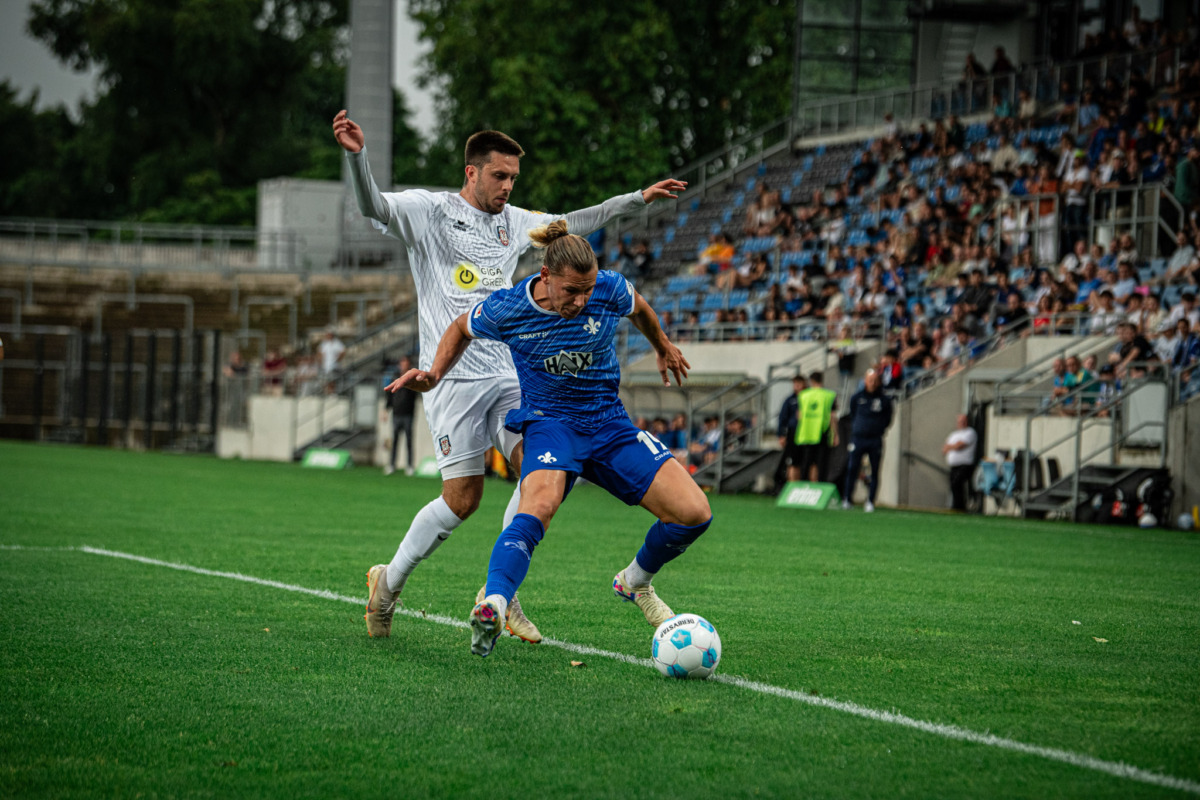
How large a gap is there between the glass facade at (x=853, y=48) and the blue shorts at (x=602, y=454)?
31589 millimetres

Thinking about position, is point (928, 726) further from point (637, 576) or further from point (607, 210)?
point (607, 210)

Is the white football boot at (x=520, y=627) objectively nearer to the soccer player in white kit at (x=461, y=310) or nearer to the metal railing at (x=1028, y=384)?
the soccer player in white kit at (x=461, y=310)

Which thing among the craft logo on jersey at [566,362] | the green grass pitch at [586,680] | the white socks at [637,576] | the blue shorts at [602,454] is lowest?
the green grass pitch at [586,680]

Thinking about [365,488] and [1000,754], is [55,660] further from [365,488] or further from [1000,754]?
[365,488]

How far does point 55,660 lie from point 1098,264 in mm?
18904

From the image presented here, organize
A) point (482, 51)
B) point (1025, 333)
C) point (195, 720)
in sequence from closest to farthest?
point (195, 720), point (1025, 333), point (482, 51)

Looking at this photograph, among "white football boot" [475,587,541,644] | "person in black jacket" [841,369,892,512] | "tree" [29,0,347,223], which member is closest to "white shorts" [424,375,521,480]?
"white football boot" [475,587,541,644]

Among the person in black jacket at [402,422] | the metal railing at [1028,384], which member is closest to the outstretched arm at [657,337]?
the metal railing at [1028,384]

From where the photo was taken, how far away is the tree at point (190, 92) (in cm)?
5888

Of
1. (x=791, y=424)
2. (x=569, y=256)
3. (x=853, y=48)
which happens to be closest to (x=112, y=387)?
(x=853, y=48)

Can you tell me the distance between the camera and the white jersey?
23.3ft

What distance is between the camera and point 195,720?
510cm

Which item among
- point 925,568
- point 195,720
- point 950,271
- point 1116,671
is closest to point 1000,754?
point 1116,671

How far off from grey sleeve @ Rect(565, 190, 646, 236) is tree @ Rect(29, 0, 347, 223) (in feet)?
173
